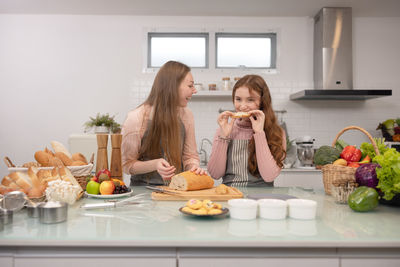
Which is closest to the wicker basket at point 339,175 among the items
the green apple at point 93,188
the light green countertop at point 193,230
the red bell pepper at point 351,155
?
the red bell pepper at point 351,155

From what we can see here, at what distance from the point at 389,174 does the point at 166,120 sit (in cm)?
126

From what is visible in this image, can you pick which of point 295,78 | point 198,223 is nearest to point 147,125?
point 198,223

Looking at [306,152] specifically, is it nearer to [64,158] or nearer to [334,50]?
[334,50]

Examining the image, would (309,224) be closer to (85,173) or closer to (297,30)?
(85,173)

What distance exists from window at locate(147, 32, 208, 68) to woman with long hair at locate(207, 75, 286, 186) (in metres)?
2.69

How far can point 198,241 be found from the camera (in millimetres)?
1031

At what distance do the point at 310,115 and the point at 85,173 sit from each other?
362cm

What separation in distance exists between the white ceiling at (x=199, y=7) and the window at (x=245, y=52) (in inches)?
14.6

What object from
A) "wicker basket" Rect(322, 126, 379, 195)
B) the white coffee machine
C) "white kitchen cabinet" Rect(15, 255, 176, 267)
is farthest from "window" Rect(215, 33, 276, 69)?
"white kitchen cabinet" Rect(15, 255, 176, 267)

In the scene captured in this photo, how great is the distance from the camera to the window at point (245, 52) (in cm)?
475

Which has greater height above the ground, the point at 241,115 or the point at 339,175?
the point at 241,115

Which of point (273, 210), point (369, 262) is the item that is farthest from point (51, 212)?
point (369, 262)

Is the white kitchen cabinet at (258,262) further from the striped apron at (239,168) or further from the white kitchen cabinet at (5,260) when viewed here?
the striped apron at (239,168)

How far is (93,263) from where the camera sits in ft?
3.53
